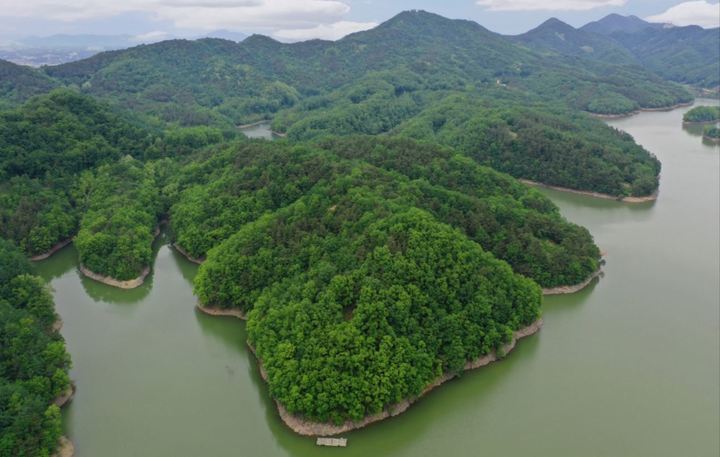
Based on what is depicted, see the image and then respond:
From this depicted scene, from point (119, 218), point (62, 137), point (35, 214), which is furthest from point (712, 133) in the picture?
point (35, 214)

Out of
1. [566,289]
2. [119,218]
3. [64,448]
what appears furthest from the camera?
[119,218]

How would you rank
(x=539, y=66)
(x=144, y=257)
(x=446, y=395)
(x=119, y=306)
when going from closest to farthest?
(x=446, y=395) < (x=119, y=306) < (x=144, y=257) < (x=539, y=66)

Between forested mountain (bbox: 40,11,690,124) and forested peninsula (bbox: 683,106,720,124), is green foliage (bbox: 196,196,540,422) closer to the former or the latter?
forested mountain (bbox: 40,11,690,124)

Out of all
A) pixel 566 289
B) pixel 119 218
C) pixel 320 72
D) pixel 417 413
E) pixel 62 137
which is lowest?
pixel 320 72

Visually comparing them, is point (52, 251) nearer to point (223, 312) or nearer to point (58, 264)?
point (58, 264)

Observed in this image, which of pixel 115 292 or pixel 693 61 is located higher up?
pixel 115 292

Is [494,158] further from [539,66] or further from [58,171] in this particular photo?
[539,66]

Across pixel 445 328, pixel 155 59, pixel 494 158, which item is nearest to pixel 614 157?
pixel 494 158
